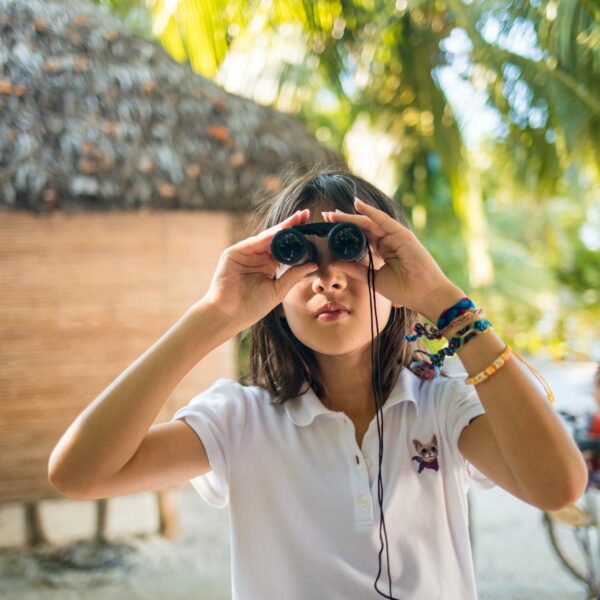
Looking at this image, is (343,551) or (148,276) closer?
(343,551)

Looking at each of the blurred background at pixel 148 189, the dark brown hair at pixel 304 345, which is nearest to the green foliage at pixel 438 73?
the blurred background at pixel 148 189

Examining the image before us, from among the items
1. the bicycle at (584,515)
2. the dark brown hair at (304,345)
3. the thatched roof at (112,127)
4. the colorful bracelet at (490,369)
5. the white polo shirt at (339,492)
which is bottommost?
the bicycle at (584,515)

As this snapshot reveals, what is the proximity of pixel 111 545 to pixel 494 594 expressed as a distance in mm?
1780

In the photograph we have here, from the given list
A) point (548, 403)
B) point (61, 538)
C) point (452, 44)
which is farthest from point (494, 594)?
point (452, 44)

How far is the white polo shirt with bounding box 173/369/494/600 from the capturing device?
2.91ft

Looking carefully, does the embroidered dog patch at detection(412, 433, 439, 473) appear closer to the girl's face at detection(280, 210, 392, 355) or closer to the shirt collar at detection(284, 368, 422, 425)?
the shirt collar at detection(284, 368, 422, 425)

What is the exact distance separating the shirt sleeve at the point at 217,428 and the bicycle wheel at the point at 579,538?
4.76ft

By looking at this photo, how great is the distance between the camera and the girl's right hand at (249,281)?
0.94 metres

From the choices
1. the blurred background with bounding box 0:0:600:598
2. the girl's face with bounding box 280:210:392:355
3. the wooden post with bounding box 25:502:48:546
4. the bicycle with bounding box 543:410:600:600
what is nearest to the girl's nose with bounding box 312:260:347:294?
the girl's face with bounding box 280:210:392:355

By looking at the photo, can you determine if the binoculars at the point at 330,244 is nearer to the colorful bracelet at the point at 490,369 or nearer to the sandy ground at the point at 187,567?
the colorful bracelet at the point at 490,369

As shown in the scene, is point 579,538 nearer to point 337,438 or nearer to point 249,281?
point 337,438

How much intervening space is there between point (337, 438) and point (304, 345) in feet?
0.57

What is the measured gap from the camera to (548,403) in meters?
0.83

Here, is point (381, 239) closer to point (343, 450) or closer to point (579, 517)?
point (343, 450)
